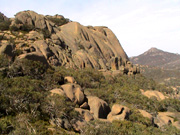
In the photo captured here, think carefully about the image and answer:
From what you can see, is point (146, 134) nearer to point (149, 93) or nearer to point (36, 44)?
point (149, 93)

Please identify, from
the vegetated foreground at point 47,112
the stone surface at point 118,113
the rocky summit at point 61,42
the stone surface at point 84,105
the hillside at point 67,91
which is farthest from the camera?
the rocky summit at point 61,42

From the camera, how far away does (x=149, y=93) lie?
145 ft

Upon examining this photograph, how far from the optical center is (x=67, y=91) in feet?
79.7

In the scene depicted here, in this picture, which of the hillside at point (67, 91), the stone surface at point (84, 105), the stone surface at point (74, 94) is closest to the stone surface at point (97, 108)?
the hillside at point (67, 91)

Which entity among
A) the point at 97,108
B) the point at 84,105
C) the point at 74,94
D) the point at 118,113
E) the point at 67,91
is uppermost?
the point at 67,91

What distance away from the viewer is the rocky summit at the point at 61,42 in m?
44.8

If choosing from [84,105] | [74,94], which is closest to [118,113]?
[84,105]

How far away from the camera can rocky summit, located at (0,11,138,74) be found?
44.8 m

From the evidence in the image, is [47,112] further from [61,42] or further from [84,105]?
[61,42]

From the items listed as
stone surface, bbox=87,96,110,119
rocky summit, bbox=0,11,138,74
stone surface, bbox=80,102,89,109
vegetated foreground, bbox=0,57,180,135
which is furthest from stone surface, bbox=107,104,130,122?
rocky summit, bbox=0,11,138,74

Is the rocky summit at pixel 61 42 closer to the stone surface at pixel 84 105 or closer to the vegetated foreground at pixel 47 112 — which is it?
the vegetated foreground at pixel 47 112

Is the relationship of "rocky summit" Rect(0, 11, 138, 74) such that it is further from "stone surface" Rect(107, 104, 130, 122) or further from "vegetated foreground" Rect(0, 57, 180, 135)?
"stone surface" Rect(107, 104, 130, 122)

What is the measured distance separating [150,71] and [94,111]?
160 metres

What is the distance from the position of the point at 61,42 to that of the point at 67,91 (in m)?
34.8
